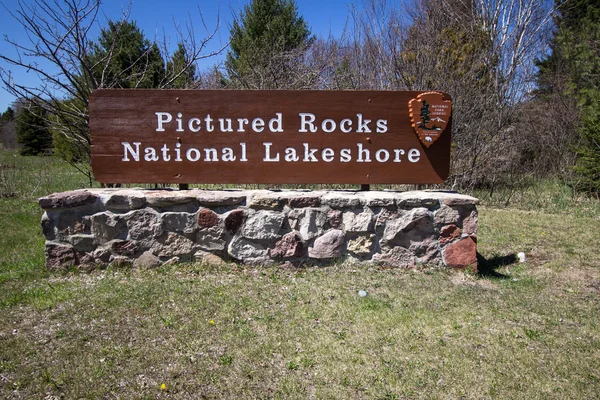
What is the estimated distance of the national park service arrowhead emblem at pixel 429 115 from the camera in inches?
197

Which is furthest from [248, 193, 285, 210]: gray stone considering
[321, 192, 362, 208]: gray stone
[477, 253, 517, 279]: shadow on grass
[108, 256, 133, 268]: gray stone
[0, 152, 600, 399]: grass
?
[477, 253, 517, 279]: shadow on grass

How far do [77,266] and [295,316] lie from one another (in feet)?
8.25

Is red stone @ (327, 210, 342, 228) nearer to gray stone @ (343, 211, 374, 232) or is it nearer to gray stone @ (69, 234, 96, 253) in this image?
gray stone @ (343, 211, 374, 232)

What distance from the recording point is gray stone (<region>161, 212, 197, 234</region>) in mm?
4746

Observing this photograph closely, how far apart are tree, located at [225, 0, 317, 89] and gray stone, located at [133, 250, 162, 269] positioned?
19.9 ft

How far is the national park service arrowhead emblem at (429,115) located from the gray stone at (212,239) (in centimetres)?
244

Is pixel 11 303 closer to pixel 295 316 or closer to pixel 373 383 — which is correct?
pixel 295 316

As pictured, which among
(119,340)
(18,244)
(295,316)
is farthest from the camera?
(18,244)

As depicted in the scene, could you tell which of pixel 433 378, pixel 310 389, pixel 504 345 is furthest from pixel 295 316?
pixel 504 345

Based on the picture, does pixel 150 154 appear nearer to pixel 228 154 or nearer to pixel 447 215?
pixel 228 154

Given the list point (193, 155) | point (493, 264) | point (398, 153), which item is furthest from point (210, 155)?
point (493, 264)

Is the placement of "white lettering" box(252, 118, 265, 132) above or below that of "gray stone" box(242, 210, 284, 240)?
above

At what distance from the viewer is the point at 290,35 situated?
55.7 feet

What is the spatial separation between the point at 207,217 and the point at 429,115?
8.78ft
